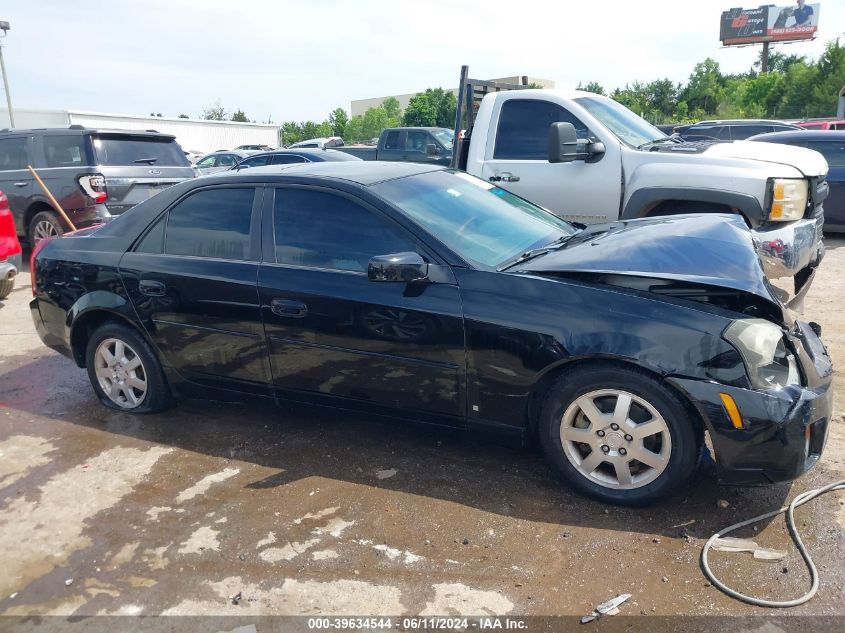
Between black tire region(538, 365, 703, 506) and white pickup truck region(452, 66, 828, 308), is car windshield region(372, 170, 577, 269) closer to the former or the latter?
black tire region(538, 365, 703, 506)

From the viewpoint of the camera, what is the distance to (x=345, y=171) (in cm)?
404

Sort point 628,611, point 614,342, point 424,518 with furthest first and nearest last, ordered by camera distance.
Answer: point 424,518
point 614,342
point 628,611

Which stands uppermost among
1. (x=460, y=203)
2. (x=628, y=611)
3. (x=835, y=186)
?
(x=460, y=203)

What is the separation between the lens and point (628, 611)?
2553mm

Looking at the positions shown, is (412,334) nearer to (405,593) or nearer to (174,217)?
(405,593)

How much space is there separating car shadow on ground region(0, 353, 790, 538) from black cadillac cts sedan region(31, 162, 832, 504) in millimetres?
153

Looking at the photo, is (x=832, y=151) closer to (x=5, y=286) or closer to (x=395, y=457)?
(x=395, y=457)

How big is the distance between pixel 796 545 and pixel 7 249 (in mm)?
7649

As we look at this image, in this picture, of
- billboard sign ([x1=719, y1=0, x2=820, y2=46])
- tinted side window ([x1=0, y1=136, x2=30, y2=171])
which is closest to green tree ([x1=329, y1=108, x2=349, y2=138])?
billboard sign ([x1=719, y1=0, x2=820, y2=46])

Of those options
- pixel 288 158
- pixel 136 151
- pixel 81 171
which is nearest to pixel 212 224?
pixel 81 171

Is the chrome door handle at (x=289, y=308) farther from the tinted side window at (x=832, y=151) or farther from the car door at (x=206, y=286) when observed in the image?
the tinted side window at (x=832, y=151)

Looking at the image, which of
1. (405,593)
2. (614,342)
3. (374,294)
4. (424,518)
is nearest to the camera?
(405,593)

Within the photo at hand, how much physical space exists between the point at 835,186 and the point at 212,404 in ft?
30.0

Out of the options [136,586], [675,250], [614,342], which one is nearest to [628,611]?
[614,342]
